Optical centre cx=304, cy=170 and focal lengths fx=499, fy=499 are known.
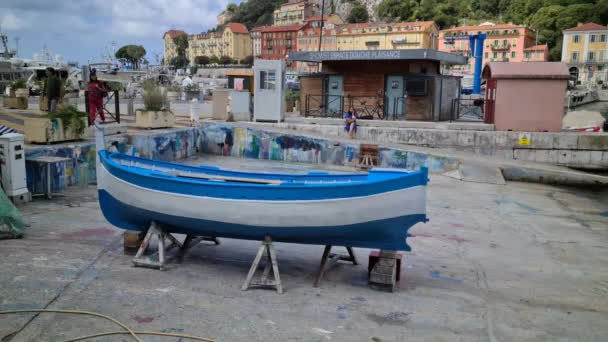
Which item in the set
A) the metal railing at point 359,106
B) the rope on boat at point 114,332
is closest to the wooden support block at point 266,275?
the rope on boat at point 114,332

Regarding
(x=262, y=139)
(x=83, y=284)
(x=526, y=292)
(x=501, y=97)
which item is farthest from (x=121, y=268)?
(x=501, y=97)

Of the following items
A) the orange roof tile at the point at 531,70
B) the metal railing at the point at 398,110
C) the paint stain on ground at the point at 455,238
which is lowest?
the paint stain on ground at the point at 455,238

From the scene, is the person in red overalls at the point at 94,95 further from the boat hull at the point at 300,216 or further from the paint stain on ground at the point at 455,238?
the paint stain on ground at the point at 455,238

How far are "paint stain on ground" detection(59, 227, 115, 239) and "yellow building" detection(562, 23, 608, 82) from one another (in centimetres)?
9521

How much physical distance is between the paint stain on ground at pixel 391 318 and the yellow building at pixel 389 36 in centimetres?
9745

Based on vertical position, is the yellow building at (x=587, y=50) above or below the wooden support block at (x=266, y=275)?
above

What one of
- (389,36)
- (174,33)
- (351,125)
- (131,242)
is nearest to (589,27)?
(389,36)

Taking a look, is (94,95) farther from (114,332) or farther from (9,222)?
(114,332)

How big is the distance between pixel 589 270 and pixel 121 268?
7881 millimetres

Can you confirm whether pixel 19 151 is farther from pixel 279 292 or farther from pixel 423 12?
pixel 423 12

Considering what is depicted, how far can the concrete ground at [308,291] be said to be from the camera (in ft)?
18.9

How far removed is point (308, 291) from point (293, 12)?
15936cm

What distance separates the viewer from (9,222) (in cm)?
834

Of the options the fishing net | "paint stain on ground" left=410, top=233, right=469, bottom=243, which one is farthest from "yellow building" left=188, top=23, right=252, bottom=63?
the fishing net
